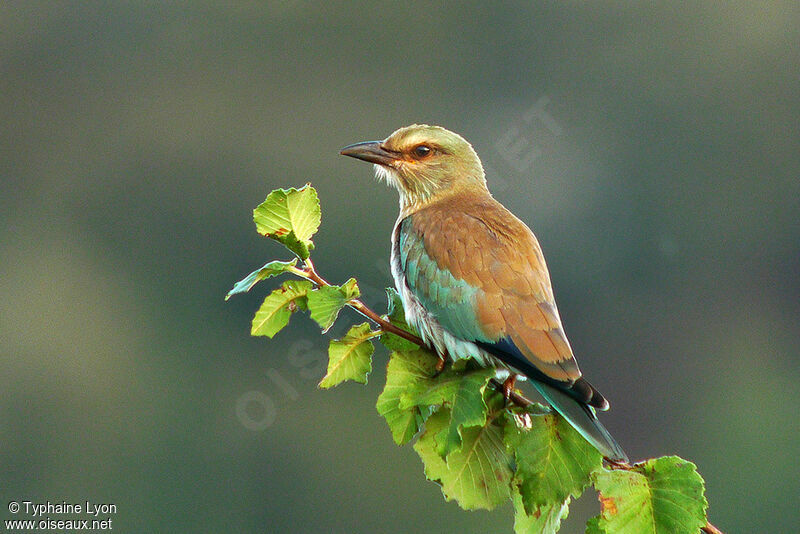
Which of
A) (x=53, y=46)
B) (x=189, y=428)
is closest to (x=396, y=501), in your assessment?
(x=189, y=428)

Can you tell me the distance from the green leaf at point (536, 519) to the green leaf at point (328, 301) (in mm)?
471

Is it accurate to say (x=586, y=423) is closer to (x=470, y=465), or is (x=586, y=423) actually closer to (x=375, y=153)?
(x=470, y=465)

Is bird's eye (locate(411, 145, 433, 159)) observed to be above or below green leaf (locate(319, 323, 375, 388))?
above

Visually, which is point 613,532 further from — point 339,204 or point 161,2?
point 161,2

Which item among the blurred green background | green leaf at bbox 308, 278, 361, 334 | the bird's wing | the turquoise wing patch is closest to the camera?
green leaf at bbox 308, 278, 361, 334

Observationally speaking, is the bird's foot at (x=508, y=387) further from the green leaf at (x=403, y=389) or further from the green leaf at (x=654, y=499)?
the green leaf at (x=654, y=499)

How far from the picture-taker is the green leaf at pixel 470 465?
7.55ft

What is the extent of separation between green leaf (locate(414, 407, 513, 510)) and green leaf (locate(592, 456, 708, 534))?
0.61ft

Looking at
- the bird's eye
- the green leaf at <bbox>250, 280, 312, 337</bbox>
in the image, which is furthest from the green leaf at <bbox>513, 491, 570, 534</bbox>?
the bird's eye

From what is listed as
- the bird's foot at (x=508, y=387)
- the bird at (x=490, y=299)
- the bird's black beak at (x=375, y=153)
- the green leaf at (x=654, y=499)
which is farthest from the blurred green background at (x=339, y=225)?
the green leaf at (x=654, y=499)

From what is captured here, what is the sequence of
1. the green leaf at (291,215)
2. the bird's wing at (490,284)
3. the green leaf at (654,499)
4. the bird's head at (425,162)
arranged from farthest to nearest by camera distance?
the bird's head at (425,162)
the bird's wing at (490,284)
the green leaf at (291,215)
the green leaf at (654,499)

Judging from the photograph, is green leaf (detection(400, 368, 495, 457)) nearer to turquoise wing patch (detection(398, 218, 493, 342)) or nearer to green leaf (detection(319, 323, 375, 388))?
green leaf (detection(319, 323, 375, 388))

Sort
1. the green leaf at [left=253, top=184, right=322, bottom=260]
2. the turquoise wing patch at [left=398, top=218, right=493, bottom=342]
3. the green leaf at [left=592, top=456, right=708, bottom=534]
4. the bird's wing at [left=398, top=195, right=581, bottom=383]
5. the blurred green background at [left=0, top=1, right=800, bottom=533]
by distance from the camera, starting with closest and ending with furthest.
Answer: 1. the green leaf at [left=592, top=456, right=708, bottom=534]
2. the green leaf at [left=253, top=184, right=322, bottom=260]
3. the bird's wing at [left=398, top=195, right=581, bottom=383]
4. the turquoise wing patch at [left=398, top=218, right=493, bottom=342]
5. the blurred green background at [left=0, top=1, right=800, bottom=533]

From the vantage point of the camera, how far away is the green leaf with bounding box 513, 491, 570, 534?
7.54 ft
